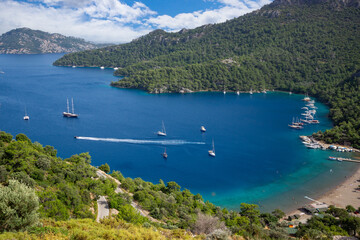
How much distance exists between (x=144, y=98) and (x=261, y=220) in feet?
296

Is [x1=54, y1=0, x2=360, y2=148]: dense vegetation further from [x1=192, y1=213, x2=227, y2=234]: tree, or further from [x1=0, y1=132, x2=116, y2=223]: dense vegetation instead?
[x1=0, y1=132, x2=116, y2=223]: dense vegetation

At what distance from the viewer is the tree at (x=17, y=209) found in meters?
14.2

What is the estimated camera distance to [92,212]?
26078 mm

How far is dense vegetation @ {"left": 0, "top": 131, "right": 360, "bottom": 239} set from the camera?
14.7 m

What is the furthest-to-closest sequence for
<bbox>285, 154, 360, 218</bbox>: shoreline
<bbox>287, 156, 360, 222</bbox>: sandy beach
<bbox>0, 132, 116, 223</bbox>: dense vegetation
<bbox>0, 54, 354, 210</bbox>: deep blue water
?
1. <bbox>0, 54, 354, 210</bbox>: deep blue water
2. <bbox>287, 156, 360, 222</bbox>: sandy beach
3. <bbox>285, 154, 360, 218</bbox>: shoreline
4. <bbox>0, 132, 116, 223</bbox>: dense vegetation

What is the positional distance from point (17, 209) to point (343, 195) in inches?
1937

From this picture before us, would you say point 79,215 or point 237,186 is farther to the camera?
point 237,186

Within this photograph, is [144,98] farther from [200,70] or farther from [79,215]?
[79,215]

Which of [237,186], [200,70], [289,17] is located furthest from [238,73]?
[237,186]

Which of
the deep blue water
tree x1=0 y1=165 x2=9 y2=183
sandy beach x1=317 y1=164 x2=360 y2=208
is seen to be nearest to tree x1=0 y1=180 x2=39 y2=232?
tree x1=0 y1=165 x2=9 y2=183

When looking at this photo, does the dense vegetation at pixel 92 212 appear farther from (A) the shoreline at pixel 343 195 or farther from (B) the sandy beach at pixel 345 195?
(B) the sandy beach at pixel 345 195

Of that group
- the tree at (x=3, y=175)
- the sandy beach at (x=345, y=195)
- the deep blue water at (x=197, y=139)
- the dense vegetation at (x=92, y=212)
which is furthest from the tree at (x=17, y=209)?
the sandy beach at (x=345, y=195)

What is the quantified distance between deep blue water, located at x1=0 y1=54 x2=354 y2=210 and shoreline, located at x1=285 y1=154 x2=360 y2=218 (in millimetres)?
1439

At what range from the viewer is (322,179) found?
170 feet
